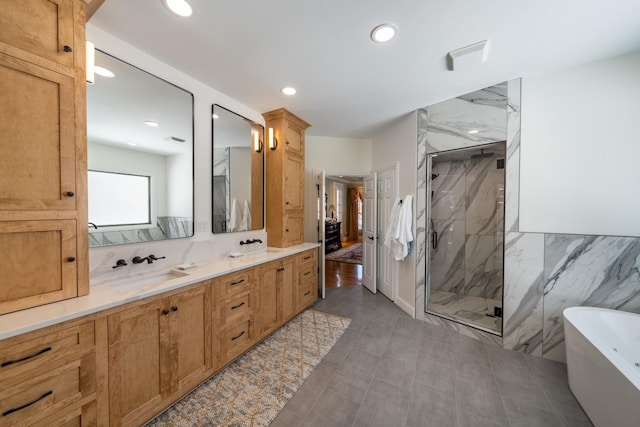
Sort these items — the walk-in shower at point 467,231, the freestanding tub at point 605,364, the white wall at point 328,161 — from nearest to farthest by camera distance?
the freestanding tub at point 605,364 < the walk-in shower at point 467,231 < the white wall at point 328,161

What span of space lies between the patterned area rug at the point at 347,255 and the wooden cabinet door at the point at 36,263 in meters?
5.13

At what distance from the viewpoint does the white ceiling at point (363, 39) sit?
4.71 ft

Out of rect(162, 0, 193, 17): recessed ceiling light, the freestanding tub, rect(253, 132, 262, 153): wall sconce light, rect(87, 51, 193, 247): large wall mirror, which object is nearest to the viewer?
the freestanding tub

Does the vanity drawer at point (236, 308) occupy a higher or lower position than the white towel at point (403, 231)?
lower

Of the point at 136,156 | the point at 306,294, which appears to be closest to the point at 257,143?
the point at 136,156

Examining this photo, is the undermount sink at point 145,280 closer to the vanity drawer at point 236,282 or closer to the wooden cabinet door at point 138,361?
the vanity drawer at point 236,282

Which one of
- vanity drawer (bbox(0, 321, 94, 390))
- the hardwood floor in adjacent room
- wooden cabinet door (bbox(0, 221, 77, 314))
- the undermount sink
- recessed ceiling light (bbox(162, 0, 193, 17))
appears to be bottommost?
the hardwood floor in adjacent room

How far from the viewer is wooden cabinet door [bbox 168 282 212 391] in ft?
5.17

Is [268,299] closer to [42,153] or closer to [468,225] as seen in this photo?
[42,153]

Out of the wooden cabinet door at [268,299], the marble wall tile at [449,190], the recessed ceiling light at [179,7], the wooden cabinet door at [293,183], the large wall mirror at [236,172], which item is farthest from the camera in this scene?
the marble wall tile at [449,190]

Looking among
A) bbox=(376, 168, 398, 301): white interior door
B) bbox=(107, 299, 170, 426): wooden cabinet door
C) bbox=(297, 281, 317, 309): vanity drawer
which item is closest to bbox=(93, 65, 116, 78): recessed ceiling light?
bbox=(107, 299, 170, 426): wooden cabinet door

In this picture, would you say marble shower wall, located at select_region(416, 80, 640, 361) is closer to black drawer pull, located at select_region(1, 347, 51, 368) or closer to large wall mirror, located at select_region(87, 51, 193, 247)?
large wall mirror, located at select_region(87, 51, 193, 247)

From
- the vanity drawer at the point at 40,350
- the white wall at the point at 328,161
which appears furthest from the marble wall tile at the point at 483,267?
the vanity drawer at the point at 40,350

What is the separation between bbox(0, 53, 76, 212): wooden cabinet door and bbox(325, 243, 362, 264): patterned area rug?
17.3ft
